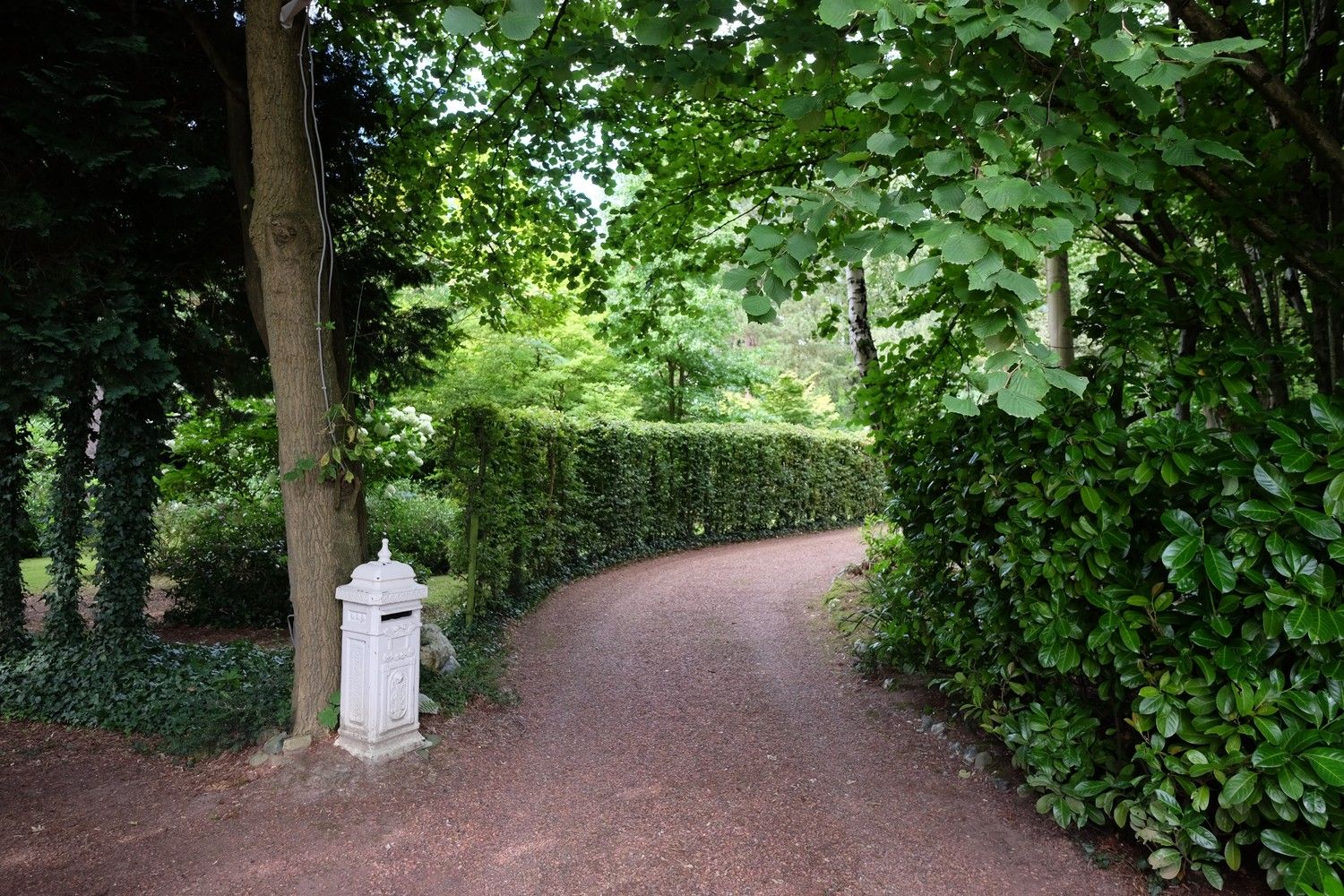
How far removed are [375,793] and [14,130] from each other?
450 cm

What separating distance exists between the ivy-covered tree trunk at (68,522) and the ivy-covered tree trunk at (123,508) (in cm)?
17

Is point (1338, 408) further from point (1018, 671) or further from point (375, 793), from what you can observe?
point (375, 793)

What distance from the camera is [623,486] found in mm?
10656

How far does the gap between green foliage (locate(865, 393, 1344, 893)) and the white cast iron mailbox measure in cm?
317

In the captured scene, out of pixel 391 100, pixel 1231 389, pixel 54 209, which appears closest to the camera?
pixel 1231 389

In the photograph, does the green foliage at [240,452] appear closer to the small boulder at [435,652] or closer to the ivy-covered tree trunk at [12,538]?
the ivy-covered tree trunk at [12,538]

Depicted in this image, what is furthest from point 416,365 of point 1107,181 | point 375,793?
point 1107,181

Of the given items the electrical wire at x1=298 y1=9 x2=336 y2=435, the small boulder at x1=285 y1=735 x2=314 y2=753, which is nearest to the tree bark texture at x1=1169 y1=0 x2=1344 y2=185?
the electrical wire at x1=298 y1=9 x2=336 y2=435

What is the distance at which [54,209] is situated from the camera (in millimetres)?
4387

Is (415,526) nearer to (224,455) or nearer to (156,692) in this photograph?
(224,455)

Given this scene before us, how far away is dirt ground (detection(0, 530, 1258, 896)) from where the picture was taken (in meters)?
3.13

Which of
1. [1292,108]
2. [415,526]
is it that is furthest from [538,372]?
[1292,108]

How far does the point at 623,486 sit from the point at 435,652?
5.43m

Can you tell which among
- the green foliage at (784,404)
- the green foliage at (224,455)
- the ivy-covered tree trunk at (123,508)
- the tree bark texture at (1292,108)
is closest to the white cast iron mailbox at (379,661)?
the ivy-covered tree trunk at (123,508)
